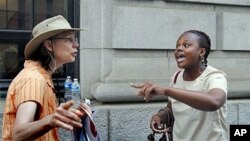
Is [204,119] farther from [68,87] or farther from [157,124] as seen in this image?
[68,87]

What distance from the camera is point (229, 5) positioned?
7070mm

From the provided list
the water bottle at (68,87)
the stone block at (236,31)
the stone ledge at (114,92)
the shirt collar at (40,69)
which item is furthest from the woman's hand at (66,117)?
the stone block at (236,31)

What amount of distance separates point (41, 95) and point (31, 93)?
2.9 inches

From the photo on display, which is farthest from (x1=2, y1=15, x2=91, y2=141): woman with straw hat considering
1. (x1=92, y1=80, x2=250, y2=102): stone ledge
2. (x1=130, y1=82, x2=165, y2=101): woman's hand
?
(x1=92, y1=80, x2=250, y2=102): stone ledge

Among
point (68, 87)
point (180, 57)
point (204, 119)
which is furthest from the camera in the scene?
point (68, 87)

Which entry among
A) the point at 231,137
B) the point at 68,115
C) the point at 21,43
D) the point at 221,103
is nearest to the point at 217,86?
the point at 221,103

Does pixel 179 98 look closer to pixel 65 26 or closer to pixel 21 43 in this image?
pixel 65 26

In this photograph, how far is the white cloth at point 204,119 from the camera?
304cm

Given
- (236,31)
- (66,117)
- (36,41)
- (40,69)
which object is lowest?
(66,117)

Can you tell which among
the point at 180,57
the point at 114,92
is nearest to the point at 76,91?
the point at 114,92

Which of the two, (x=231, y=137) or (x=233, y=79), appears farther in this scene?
(x=233, y=79)

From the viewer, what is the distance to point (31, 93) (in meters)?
2.41

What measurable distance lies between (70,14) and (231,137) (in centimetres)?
351

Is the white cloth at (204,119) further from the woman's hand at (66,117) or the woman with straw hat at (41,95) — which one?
the woman's hand at (66,117)
